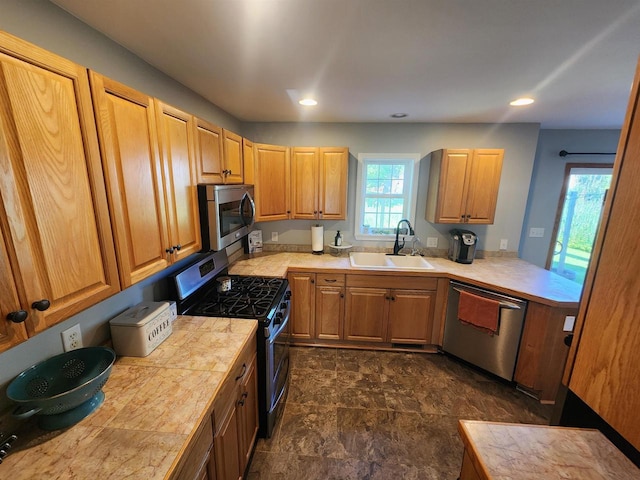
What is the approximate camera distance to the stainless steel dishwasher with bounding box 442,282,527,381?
7.34 ft

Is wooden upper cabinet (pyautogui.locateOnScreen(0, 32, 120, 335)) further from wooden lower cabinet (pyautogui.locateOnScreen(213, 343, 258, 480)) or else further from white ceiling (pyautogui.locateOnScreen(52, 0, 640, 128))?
wooden lower cabinet (pyautogui.locateOnScreen(213, 343, 258, 480))

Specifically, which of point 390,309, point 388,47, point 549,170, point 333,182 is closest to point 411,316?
point 390,309

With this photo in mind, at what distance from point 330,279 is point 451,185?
160 cm

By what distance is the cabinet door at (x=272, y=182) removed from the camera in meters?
2.63

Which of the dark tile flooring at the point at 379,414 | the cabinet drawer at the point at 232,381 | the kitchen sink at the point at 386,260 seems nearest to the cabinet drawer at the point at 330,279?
the kitchen sink at the point at 386,260

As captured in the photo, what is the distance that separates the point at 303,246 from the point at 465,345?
202cm

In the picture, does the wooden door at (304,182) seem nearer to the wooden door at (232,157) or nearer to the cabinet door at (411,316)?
the wooden door at (232,157)

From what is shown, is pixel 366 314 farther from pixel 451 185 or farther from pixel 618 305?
pixel 618 305

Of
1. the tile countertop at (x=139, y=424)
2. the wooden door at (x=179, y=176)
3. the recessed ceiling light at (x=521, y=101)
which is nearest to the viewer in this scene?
the tile countertop at (x=139, y=424)

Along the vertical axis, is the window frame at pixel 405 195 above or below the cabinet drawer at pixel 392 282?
above

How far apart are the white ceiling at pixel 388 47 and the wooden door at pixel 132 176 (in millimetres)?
421

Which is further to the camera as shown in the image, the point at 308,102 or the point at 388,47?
the point at 308,102

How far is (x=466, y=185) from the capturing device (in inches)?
108

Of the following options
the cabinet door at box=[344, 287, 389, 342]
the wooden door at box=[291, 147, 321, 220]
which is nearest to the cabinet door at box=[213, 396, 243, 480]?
the cabinet door at box=[344, 287, 389, 342]
